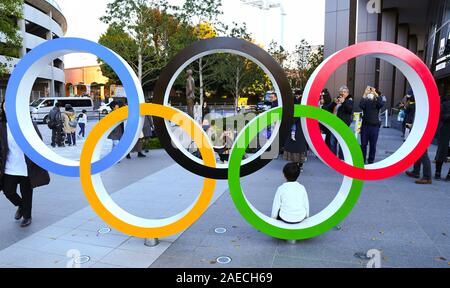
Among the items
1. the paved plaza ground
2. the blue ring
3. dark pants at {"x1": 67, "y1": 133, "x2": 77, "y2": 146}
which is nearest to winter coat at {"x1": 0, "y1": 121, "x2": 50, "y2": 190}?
the blue ring

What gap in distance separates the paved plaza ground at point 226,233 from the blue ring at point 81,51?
931 millimetres

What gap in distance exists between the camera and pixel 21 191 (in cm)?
459

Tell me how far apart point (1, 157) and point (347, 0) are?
18.5 m

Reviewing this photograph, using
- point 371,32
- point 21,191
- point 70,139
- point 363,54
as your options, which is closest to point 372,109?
point 363,54

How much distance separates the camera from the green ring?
3.81 metres

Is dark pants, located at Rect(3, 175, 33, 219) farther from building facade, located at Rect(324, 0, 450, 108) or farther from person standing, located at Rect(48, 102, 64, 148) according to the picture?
building facade, located at Rect(324, 0, 450, 108)

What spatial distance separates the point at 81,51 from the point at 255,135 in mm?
2173

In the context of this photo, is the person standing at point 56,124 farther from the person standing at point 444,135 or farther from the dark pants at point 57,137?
the person standing at point 444,135

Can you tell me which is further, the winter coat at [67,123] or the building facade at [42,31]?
the building facade at [42,31]

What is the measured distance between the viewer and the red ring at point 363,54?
3754mm

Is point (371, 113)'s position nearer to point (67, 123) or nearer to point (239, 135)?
point (239, 135)

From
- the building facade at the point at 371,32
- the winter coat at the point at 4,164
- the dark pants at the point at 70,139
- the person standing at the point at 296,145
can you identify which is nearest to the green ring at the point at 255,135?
the winter coat at the point at 4,164
